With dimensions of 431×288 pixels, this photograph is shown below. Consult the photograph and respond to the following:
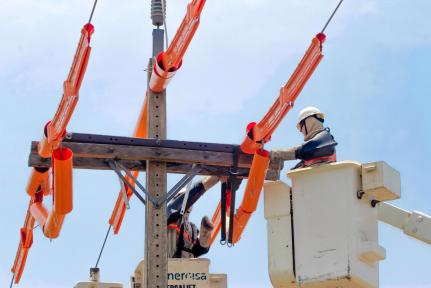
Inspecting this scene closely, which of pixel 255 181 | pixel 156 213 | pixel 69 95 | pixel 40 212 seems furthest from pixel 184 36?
pixel 40 212

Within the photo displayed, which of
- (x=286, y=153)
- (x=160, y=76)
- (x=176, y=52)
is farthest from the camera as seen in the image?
(x=160, y=76)

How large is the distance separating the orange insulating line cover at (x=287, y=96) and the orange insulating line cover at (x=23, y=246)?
14.2 feet

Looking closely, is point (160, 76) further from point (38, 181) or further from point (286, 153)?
point (38, 181)

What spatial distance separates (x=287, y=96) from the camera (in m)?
10.3

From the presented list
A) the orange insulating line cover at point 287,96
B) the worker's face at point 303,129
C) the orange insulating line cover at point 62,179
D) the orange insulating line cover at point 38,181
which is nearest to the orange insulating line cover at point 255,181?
the orange insulating line cover at point 287,96

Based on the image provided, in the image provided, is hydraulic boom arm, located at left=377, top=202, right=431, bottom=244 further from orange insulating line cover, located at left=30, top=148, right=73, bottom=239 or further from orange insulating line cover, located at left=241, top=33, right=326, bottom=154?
orange insulating line cover, located at left=30, top=148, right=73, bottom=239

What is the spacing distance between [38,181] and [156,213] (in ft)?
5.75

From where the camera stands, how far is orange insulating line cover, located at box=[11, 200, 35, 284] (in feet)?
45.5

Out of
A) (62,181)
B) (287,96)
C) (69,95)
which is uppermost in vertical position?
(287,96)

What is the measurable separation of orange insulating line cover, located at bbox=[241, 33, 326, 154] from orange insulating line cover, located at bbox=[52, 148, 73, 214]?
6.70 feet

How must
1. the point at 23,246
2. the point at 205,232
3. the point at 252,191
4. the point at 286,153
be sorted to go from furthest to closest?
the point at 23,246, the point at 205,232, the point at 252,191, the point at 286,153

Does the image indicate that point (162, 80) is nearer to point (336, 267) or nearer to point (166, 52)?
point (166, 52)

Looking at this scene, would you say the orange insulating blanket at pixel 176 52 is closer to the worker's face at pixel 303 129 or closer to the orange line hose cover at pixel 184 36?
the orange line hose cover at pixel 184 36

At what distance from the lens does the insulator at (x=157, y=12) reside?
38.7 ft
